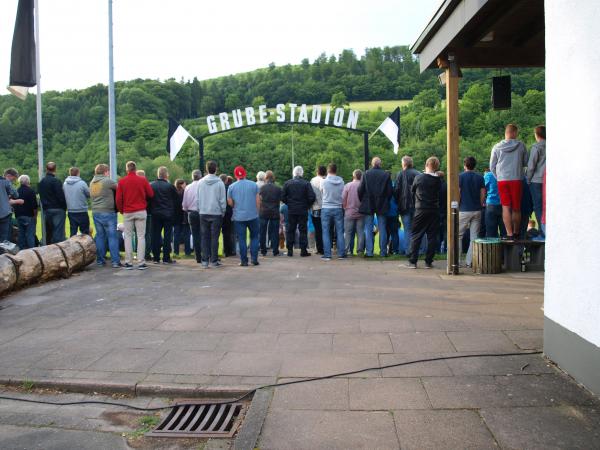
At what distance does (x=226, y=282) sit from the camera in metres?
9.49

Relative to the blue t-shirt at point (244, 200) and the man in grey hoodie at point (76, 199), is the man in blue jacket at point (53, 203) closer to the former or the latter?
the man in grey hoodie at point (76, 199)

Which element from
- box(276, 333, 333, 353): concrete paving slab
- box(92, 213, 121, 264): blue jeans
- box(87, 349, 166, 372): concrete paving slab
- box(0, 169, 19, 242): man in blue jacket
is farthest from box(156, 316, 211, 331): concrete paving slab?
box(0, 169, 19, 242): man in blue jacket

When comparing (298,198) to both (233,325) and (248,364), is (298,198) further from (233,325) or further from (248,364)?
(248,364)

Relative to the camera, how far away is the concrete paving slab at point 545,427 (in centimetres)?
329

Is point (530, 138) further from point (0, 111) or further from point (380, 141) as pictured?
point (0, 111)

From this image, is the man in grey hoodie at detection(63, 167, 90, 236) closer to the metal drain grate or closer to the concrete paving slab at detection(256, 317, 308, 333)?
the concrete paving slab at detection(256, 317, 308, 333)

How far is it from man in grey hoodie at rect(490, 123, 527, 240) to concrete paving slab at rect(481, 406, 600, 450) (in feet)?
20.8

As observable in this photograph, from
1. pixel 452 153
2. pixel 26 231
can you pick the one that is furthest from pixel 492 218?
pixel 26 231

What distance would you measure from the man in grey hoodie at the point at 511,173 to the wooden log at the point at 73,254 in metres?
7.47

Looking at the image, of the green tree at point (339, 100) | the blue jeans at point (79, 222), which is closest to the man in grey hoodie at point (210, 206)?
the blue jeans at point (79, 222)

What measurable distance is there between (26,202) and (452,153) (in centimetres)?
846

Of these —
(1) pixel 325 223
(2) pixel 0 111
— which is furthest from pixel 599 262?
(2) pixel 0 111

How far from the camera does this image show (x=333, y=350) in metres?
5.29

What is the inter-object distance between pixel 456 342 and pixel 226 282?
15.9 ft
